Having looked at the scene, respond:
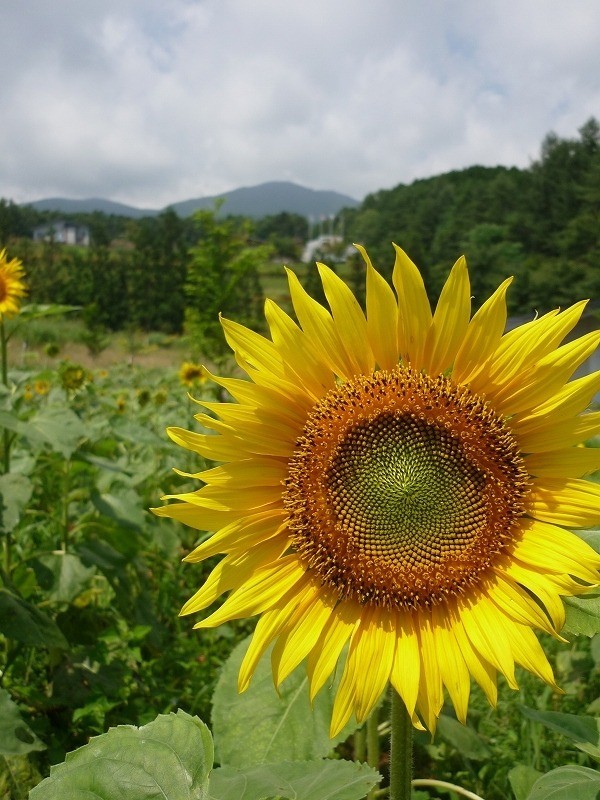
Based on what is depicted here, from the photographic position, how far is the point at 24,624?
80.9 inches

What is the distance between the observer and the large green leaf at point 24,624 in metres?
2.03

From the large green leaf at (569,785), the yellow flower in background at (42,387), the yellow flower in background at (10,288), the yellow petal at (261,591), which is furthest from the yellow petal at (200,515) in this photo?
the yellow flower in background at (42,387)

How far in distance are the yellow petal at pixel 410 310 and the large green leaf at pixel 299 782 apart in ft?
2.51

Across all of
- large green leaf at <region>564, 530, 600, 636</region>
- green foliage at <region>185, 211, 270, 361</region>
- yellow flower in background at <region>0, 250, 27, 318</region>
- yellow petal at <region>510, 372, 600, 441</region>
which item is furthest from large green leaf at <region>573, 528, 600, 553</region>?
green foliage at <region>185, 211, 270, 361</region>

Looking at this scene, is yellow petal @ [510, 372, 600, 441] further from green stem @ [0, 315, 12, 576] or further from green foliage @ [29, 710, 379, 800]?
green stem @ [0, 315, 12, 576]

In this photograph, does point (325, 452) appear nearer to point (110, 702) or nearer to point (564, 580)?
point (564, 580)

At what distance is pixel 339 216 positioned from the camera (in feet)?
412

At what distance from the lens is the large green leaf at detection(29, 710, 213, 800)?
895mm

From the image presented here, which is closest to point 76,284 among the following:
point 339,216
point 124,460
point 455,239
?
point 455,239

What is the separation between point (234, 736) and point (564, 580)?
0.80 metres

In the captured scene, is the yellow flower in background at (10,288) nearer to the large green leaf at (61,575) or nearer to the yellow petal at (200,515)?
the large green leaf at (61,575)

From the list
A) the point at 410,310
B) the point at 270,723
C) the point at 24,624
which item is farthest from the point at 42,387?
the point at 410,310

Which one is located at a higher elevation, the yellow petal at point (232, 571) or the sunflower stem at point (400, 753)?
the yellow petal at point (232, 571)

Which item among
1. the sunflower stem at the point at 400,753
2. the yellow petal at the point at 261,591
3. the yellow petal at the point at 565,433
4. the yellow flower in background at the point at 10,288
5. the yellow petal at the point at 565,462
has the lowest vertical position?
the sunflower stem at the point at 400,753
